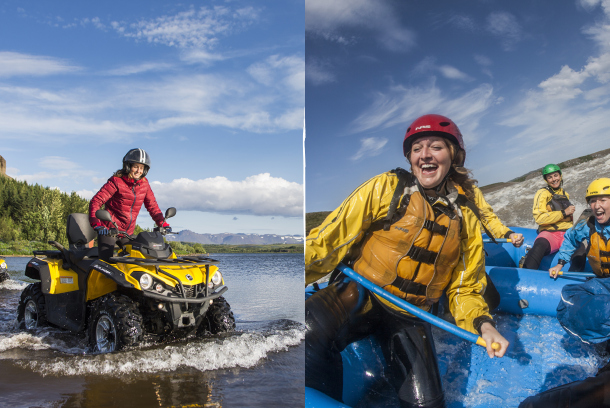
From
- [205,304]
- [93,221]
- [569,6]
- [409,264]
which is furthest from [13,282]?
[569,6]

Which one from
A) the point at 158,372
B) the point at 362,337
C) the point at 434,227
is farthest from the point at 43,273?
the point at 434,227

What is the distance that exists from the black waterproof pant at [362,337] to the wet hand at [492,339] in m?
0.20

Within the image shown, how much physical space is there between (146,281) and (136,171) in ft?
3.55

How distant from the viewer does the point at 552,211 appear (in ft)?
4.81

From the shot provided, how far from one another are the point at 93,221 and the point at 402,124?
10.0 ft

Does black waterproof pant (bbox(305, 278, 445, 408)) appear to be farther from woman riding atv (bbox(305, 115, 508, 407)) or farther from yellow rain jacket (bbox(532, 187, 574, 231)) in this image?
yellow rain jacket (bbox(532, 187, 574, 231))

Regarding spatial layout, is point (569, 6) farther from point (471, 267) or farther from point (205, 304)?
point (205, 304)

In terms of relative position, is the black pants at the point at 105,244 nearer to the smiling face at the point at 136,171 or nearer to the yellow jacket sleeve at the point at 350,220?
the smiling face at the point at 136,171

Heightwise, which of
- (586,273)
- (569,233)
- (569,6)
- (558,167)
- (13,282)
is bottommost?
(13,282)

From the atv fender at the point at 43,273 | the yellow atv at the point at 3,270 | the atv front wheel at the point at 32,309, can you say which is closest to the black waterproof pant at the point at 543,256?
the atv fender at the point at 43,273

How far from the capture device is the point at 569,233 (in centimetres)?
142

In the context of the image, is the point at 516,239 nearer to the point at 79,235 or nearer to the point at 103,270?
the point at 103,270

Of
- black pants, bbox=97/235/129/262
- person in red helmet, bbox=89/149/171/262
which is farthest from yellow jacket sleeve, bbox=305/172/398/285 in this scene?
black pants, bbox=97/235/129/262

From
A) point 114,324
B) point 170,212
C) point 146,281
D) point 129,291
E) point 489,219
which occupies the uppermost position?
point 170,212
